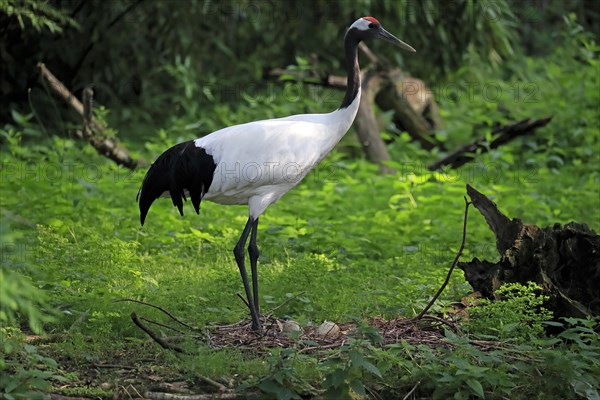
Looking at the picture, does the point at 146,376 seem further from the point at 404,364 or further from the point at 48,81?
the point at 48,81

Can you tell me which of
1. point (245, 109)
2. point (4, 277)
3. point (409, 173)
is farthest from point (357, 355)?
point (245, 109)

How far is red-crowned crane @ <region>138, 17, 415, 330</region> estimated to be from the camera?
637cm

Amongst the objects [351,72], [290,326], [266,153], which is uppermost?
[351,72]

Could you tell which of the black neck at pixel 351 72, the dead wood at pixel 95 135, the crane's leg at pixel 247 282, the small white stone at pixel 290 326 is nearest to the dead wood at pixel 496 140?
the dead wood at pixel 95 135

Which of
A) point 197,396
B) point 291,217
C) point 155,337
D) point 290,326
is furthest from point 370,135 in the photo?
point 197,396

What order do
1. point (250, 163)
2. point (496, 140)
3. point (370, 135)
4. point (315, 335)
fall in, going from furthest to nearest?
point (370, 135) → point (496, 140) → point (250, 163) → point (315, 335)

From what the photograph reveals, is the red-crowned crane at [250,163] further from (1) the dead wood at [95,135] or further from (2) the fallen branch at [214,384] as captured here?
(1) the dead wood at [95,135]

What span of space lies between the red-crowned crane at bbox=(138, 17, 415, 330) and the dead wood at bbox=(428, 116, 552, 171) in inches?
156

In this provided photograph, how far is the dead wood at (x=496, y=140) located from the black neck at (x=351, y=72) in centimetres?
372

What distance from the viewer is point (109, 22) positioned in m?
11.7

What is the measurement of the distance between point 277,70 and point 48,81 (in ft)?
10.2

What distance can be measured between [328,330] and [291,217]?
8.91ft

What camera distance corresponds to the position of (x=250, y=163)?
634 cm

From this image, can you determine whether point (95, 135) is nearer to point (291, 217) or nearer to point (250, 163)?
point (291, 217)
